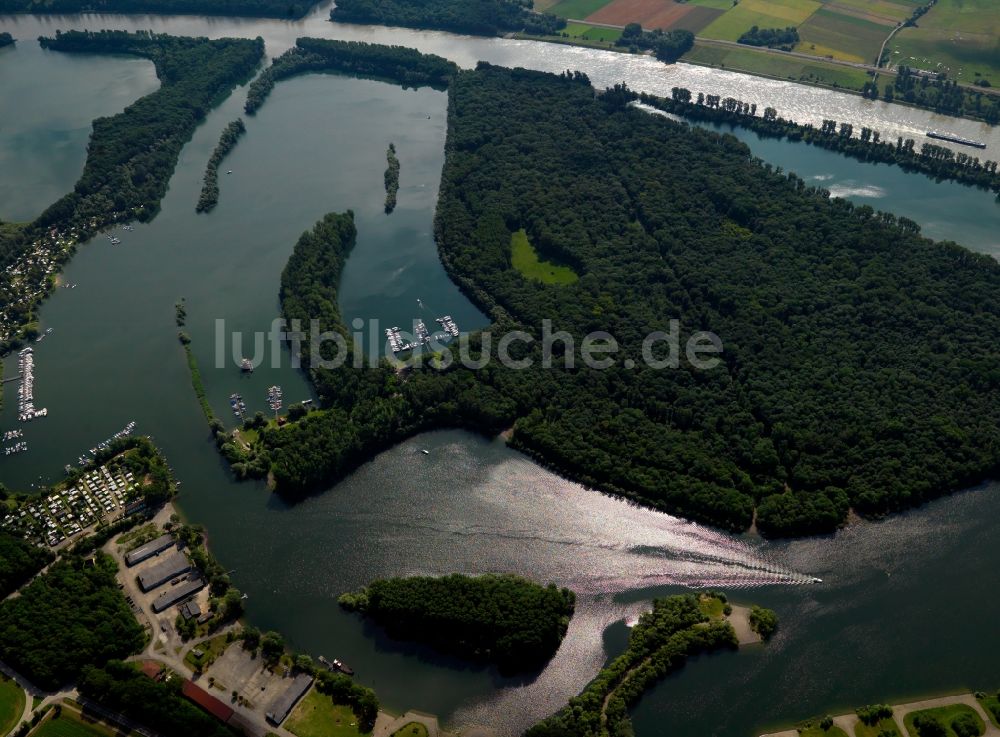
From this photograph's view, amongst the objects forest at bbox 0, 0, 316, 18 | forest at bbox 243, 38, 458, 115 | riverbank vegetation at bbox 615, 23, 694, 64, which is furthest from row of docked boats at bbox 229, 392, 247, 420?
forest at bbox 0, 0, 316, 18

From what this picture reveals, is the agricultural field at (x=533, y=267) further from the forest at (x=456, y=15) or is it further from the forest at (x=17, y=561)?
the forest at (x=456, y=15)

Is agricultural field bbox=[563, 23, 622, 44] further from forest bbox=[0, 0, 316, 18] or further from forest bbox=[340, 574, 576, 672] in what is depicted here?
forest bbox=[340, 574, 576, 672]

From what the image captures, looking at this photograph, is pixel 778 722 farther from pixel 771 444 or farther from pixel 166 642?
pixel 166 642

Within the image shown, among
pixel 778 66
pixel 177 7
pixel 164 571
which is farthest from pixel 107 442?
pixel 177 7

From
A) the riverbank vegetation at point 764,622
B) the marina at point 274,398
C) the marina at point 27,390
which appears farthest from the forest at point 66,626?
the riverbank vegetation at point 764,622

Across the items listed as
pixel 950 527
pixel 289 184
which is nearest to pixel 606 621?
pixel 950 527
